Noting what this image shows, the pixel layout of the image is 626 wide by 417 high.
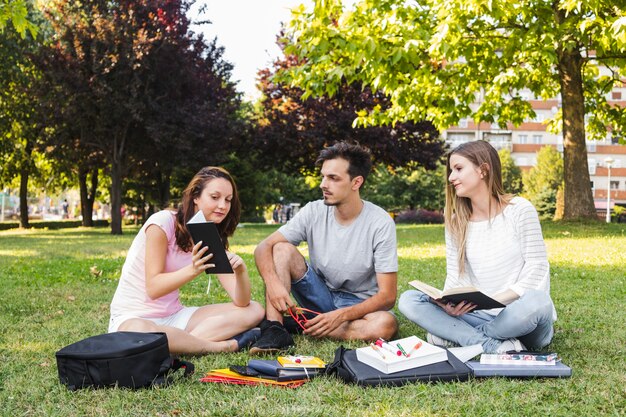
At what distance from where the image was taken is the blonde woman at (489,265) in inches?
166

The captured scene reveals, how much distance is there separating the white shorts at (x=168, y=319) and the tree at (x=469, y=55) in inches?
289

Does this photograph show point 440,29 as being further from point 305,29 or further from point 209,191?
point 209,191

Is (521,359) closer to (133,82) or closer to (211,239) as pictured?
(211,239)

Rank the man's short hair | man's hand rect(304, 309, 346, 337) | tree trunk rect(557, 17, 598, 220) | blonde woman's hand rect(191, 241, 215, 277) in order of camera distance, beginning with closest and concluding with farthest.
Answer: blonde woman's hand rect(191, 241, 215, 277)
man's hand rect(304, 309, 346, 337)
the man's short hair
tree trunk rect(557, 17, 598, 220)

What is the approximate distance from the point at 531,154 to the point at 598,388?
243 ft

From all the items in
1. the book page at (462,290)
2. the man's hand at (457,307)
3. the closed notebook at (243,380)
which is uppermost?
the book page at (462,290)

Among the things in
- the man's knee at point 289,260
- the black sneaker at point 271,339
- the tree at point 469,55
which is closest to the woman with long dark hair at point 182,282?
the black sneaker at point 271,339

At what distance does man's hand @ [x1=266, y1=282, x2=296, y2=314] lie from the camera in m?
4.73

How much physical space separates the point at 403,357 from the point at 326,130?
21549 mm

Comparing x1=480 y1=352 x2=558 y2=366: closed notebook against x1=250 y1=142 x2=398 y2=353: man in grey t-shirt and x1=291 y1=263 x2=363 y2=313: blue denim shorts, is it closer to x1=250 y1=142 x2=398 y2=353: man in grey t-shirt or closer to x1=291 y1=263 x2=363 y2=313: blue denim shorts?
x1=250 y1=142 x2=398 y2=353: man in grey t-shirt

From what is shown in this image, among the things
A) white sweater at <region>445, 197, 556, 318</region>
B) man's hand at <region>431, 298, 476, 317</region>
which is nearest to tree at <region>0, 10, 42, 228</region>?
white sweater at <region>445, 197, 556, 318</region>

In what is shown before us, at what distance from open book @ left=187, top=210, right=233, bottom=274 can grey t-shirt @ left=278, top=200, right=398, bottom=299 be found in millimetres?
1238

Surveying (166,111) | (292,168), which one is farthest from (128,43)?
(292,168)

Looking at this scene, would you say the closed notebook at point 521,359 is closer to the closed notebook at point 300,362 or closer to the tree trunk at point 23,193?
the closed notebook at point 300,362
